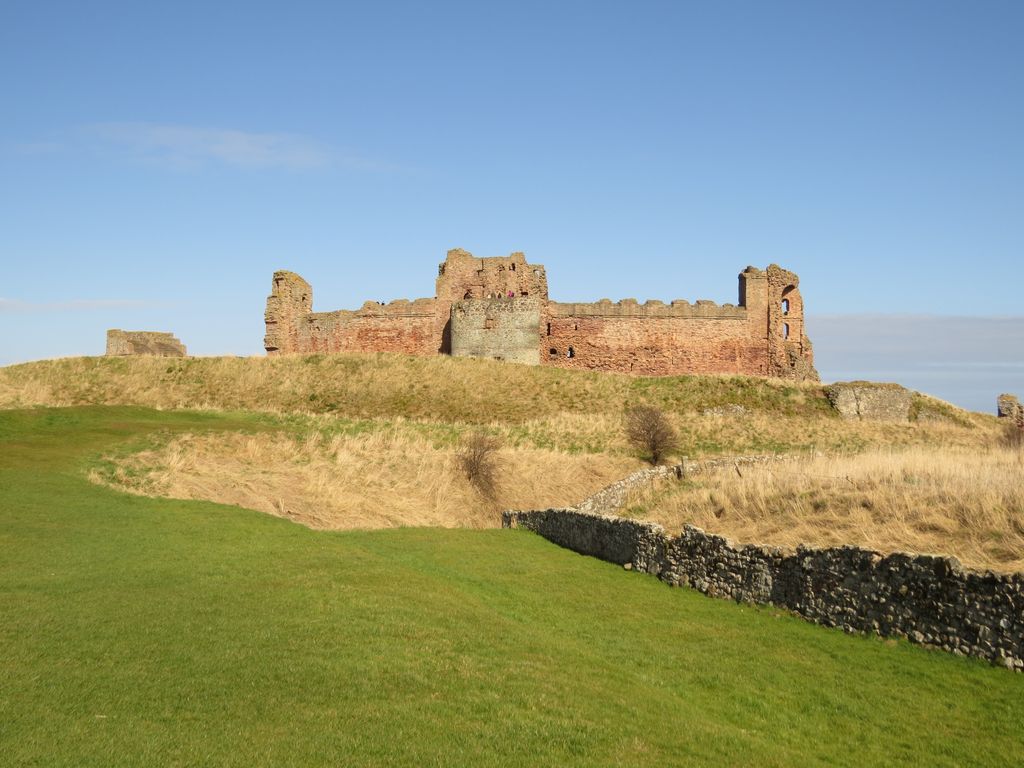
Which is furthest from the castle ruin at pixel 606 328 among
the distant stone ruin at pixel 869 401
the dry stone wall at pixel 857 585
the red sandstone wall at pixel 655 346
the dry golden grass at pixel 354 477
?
the dry stone wall at pixel 857 585

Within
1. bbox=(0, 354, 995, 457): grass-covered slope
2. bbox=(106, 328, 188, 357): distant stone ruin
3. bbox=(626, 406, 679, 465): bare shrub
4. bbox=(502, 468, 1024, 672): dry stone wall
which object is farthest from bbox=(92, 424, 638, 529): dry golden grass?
bbox=(106, 328, 188, 357): distant stone ruin

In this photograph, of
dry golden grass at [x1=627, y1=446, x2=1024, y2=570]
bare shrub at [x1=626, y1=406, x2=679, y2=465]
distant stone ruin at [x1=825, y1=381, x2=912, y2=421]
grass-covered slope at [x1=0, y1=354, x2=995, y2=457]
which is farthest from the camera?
distant stone ruin at [x1=825, y1=381, x2=912, y2=421]

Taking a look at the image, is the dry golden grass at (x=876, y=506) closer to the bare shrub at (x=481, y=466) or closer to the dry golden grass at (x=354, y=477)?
the dry golden grass at (x=354, y=477)

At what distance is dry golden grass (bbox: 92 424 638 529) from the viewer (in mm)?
23891

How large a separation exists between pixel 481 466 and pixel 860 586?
55.7ft

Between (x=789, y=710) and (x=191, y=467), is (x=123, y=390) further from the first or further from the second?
(x=789, y=710)

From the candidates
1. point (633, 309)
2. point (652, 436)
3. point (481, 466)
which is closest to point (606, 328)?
point (633, 309)

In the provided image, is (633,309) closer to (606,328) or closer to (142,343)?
(606,328)

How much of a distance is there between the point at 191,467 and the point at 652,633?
1575 cm

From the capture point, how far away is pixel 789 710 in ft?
35.7

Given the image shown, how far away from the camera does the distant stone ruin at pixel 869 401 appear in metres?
43.9

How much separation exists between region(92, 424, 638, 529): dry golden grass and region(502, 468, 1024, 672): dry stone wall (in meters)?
8.28

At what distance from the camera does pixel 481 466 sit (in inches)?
1166

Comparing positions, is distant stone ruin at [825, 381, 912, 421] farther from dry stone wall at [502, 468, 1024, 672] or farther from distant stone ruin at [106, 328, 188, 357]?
distant stone ruin at [106, 328, 188, 357]
